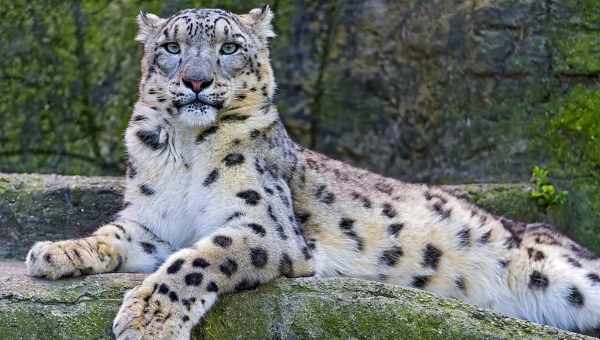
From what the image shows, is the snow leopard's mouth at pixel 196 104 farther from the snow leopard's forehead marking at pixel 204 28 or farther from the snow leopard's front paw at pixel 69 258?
the snow leopard's front paw at pixel 69 258

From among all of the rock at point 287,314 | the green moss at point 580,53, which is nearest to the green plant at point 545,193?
the green moss at point 580,53

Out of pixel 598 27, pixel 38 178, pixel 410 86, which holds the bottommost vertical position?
pixel 38 178

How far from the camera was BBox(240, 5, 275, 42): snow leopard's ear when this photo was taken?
15.5 ft

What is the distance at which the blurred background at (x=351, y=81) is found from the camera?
6418mm

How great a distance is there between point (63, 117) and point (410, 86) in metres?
2.13

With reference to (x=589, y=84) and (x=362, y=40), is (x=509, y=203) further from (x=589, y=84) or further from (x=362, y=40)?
(x=362, y=40)

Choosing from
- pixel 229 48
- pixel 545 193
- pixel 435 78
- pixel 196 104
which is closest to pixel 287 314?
pixel 196 104

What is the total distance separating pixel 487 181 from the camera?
643cm

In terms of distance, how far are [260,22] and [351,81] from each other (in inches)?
85.3

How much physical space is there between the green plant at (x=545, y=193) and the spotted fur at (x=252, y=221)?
0.82 m

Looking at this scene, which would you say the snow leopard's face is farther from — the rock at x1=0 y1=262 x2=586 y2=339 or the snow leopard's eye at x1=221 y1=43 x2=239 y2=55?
the rock at x1=0 y1=262 x2=586 y2=339

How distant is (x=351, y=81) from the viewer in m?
6.86

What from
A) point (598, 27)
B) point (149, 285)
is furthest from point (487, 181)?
point (149, 285)

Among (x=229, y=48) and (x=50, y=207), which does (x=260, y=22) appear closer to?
(x=229, y=48)
